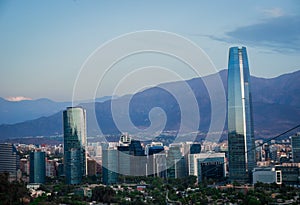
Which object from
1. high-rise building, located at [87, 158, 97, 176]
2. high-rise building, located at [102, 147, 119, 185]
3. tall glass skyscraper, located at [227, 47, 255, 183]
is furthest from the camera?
tall glass skyscraper, located at [227, 47, 255, 183]

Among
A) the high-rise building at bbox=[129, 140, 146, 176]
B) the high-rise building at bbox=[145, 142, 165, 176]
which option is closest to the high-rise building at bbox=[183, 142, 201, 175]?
the high-rise building at bbox=[145, 142, 165, 176]

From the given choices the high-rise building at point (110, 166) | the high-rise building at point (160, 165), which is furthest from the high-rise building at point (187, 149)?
the high-rise building at point (110, 166)

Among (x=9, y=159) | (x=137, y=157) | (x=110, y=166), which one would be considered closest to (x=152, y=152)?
(x=137, y=157)

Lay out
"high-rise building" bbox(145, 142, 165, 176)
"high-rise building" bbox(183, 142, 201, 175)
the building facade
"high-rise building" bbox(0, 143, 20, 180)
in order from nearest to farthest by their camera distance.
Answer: the building facade, "high-rise building" bbox(0, 143, 20, 180), "high-rise building" bbox(145, 142, 165, 176), "high-rise building" bbox(183, 142, 201, 175)

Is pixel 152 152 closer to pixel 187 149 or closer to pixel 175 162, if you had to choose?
pixel 175 162

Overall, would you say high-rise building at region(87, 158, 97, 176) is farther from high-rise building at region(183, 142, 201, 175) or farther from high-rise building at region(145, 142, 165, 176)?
high-rise building at region(183, 142, 201, 175)

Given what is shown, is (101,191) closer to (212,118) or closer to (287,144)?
(212,118)

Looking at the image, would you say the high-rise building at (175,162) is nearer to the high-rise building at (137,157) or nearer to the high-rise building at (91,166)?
the high-rise building at (137,157)
